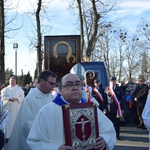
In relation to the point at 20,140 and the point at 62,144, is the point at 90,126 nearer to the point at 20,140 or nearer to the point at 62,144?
the point at 62,144

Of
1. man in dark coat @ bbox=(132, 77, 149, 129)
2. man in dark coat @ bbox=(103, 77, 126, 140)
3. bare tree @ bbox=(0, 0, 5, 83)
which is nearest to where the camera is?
man in dark coat @ bbox=(103, 77, 126, 140)

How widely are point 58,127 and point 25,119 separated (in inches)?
72.9

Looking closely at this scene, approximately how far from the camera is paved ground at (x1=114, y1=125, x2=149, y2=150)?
10.0 metres

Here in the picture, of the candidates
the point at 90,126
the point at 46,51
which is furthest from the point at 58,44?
the point at 90,126

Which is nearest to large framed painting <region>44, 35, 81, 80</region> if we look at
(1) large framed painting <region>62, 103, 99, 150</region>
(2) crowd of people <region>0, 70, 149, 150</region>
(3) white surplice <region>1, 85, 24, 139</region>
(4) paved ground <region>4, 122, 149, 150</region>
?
(3) white surplice <region>1, 85, 24, 139</region>

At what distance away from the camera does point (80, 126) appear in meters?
3.58

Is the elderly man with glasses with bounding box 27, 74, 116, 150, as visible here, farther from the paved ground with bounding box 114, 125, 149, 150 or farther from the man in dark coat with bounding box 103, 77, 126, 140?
the man in dark coat with bounding box 103, 77, 126, 140

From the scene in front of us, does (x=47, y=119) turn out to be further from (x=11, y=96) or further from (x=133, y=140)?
(x=11, y=96)

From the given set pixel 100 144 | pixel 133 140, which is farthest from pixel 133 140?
pixel 100 144

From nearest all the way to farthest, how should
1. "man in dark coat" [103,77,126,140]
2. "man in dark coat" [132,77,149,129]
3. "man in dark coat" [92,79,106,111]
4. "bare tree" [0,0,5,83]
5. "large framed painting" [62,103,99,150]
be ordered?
1. "large framed painting" [62,103,99,150]
2. "man in dark coat" [103,77,126,140]
3. "man in dark coat" [92,79,106,111]
4. "man in dark coat" [132,77,149,129]
5. "bare tree" [0,0,5,83]

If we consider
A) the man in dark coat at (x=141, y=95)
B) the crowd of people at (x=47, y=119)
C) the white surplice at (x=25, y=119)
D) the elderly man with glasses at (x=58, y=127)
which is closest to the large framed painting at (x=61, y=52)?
the man in dark coat at (x=141, y=95)

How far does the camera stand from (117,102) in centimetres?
1150

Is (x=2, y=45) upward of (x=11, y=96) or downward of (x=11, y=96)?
upward

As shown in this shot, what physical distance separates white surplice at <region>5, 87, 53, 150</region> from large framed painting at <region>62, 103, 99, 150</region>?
1914 mm
